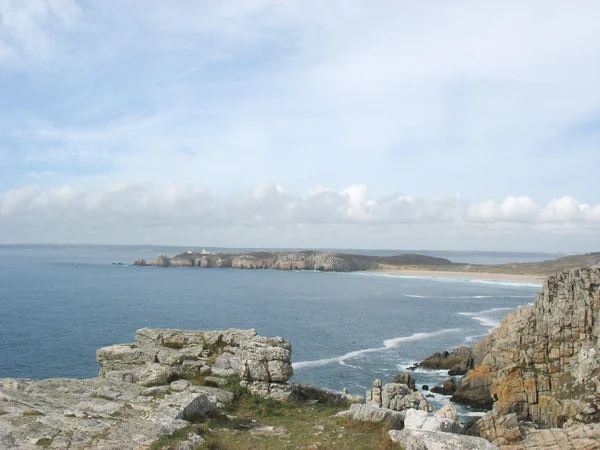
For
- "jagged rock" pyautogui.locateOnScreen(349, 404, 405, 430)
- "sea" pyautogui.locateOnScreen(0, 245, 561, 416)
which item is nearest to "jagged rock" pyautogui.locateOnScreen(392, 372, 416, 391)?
"sea" pyautogui.locateOnScreen(0, 245, 561, 416)

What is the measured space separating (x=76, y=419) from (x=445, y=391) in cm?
3832

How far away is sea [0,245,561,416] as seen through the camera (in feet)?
157

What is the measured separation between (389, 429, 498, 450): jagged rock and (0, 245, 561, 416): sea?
29209 mm

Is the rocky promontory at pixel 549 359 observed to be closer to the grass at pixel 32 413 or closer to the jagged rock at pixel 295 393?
the jagged rock at pixel 295 393

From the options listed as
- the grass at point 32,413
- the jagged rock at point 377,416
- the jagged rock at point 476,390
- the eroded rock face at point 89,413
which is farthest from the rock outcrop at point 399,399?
the jagged rock at point 476,390

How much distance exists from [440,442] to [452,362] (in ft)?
148

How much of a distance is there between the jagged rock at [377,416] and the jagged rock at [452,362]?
127 ft

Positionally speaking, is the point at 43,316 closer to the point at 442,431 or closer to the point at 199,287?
the point at 199,287

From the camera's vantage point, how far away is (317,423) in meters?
15.8

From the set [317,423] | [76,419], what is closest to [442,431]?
[317,423]

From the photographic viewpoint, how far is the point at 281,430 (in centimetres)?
1502

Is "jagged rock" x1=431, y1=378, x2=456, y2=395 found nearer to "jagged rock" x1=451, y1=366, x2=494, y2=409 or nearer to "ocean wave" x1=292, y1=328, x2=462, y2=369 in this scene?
"jagged rock" x1=451, y1=366, x2=494, y2=409

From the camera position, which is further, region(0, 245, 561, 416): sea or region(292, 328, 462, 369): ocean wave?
region(292, 328, 462, 369): ocean wave

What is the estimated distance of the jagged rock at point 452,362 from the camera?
50969 mm
